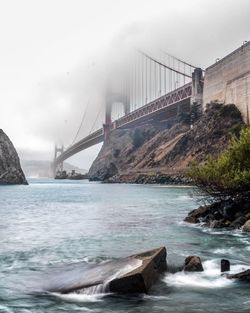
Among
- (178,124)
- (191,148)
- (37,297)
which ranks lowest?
(37,297)

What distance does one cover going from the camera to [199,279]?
45.8 feet

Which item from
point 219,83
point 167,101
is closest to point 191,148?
point 219,83

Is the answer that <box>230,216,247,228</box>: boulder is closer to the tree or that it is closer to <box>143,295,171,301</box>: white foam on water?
the tree

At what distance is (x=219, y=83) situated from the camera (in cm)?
10531

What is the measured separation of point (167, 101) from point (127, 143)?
47193 millimetres

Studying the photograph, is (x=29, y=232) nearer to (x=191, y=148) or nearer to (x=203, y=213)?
(x=203, y=213)

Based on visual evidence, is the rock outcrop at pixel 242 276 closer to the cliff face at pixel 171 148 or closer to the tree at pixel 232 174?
the tree at pixel 232 174

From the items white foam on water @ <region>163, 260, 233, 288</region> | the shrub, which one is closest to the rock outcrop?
white foam on water @ <region>163, 260, 233, 288</region>

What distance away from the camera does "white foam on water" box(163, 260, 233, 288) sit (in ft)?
43.7

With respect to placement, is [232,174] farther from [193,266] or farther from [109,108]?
[109,108]

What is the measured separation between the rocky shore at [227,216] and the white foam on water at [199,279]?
980 centimetres

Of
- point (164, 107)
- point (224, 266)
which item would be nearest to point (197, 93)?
point (164, 107)

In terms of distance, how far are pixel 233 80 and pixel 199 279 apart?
88.1m

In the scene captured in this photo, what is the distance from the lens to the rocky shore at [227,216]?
25641 mm
